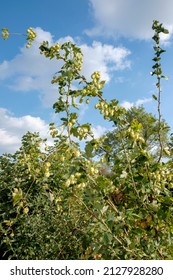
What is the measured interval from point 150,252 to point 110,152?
0.82 meters

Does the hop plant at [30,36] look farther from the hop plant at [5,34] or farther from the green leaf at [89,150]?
the green leaf at [89,150]

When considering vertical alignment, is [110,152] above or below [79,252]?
above

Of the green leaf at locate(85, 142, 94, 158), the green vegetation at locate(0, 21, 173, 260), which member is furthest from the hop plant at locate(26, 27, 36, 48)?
the green leaf at locate(85, 142, 94, 158)

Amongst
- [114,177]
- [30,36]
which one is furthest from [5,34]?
[114,177]

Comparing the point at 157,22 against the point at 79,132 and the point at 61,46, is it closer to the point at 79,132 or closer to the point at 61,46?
the point at 61,46

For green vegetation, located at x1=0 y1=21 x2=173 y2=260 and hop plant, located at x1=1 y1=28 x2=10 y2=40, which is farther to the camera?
hop plant, located at x1=1 y1=28 x2=10 y2=40

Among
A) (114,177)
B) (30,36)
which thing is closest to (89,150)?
(114,177)

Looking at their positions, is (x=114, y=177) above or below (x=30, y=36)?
below

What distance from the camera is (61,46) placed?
10.7 ft

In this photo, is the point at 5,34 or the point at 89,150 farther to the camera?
the point at 5,34

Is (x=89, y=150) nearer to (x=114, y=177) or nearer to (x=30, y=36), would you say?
(x=114, y=177)

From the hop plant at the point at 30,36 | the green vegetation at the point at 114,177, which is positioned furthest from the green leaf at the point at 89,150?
the hop plant at the point at 30,36

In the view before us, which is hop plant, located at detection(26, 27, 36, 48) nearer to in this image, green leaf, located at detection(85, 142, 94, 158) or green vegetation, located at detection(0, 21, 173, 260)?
green vegetation, located at detection(0, 21, 173, 260)
